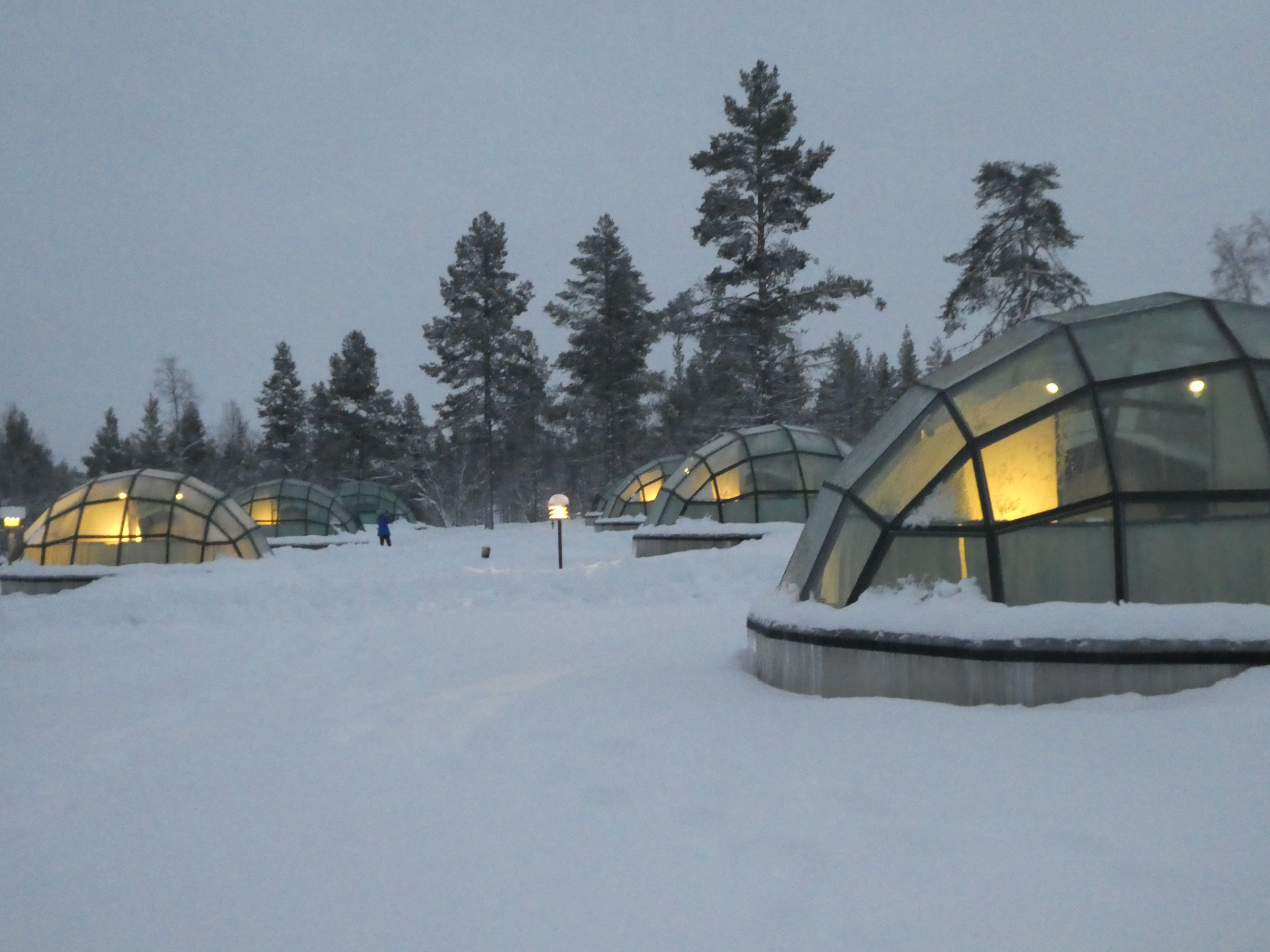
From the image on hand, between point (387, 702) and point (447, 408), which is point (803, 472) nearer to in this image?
point (387, 702)

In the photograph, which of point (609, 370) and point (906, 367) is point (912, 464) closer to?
point (609, 370)

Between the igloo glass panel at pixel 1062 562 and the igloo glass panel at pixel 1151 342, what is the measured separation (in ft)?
3.54

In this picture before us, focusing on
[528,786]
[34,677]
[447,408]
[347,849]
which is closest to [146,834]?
[347,849]

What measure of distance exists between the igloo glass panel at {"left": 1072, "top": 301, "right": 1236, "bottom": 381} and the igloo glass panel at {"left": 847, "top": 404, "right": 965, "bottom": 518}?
1.01m

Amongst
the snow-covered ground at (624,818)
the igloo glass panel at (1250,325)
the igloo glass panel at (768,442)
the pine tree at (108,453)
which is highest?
the pine tree at (108,453)

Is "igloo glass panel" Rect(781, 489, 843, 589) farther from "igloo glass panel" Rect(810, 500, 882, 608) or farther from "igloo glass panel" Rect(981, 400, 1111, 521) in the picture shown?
"igloo glass panel" Rect(981, 400, 1111, 521)

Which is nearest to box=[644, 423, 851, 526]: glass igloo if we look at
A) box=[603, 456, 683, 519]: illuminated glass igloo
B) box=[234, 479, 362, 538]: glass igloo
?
box=[603, 456, 683, 519]: illuminated glass igloo

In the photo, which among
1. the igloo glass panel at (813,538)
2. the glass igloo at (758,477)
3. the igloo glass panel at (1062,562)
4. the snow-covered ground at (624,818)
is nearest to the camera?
the snow-covered ground at (624,818)

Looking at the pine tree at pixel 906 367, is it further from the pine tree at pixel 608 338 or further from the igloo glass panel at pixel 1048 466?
the igloo glass panel at pixel 1048 466

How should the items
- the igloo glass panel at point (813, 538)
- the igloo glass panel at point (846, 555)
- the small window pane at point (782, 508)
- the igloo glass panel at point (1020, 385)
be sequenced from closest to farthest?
the igloo glass panel at point (1020, 385), the igloo glass panel at point (846, 555), the igloo glass panel at point (813, 538), the small window pane at point (782, 508)

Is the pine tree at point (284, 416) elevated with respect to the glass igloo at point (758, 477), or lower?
elevated

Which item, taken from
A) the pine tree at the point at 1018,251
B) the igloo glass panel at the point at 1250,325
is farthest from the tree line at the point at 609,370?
the igloo glass panel at the point at 1250,325

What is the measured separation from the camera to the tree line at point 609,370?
30000 mm

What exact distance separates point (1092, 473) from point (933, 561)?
1.10 m
